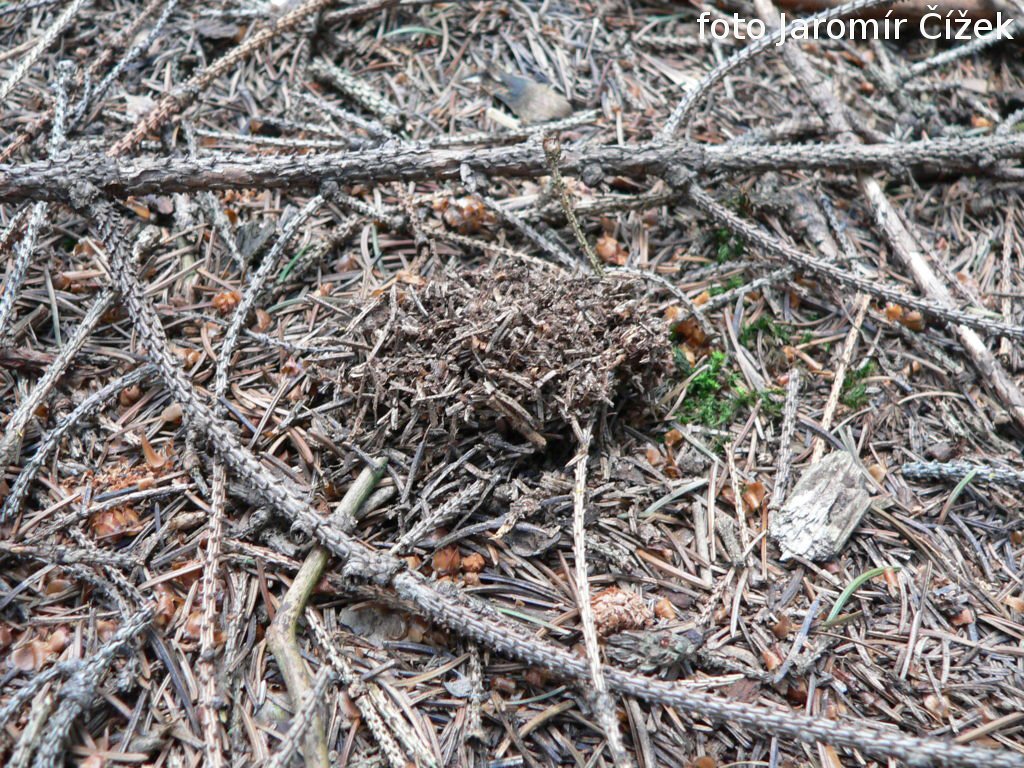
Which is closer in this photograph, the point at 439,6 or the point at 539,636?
the point at 539,636

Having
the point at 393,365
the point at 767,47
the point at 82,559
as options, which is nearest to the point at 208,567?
the point at 82,559

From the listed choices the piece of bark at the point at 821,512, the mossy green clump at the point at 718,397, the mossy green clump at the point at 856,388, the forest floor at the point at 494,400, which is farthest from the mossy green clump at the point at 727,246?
the piece of bark at the point at 821,512

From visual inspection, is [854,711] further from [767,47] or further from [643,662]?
[767,47]

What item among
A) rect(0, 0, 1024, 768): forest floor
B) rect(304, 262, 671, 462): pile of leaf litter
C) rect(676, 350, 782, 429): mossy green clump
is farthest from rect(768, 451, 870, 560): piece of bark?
rect(304, 262, 671, 462): pile of leaf litter

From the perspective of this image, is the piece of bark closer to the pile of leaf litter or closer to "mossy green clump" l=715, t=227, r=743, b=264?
the pile of leaf litter

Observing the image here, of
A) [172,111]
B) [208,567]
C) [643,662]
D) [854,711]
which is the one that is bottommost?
[854,711]

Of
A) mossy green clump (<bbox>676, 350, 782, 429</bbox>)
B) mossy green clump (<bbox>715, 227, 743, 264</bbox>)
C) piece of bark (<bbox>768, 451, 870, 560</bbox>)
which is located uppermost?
mossy green clump (<bbox>715, 227, 743, 264</bbox>)

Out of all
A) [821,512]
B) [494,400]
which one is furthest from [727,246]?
[494,400]

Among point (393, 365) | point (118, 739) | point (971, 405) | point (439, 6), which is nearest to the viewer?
point (118, 739)
